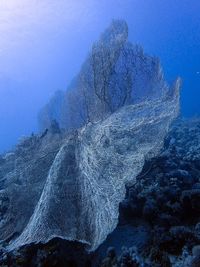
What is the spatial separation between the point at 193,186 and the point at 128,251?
6.81 feet

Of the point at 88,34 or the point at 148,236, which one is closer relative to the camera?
the point at 148,236

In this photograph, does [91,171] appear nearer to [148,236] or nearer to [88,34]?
[148,236]

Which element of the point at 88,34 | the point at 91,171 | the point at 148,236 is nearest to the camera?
the point at 148,236

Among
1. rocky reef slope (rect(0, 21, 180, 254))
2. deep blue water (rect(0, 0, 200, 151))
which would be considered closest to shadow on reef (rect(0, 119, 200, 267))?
rocky reef slope (rect(0, 21, 180, 254))

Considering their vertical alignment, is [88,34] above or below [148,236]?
above

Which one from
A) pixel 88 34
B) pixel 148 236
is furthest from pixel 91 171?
Answer: pixel 88 34

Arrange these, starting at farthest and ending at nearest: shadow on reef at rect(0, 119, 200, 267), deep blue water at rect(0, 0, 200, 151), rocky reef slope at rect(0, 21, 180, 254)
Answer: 1. deep blue water at rect(0, 0, 200, 151)
2. rocky reef slope at rect(0, 21, 180, 254)
3. shadow on reef at rect(0, 119, 200, 267)

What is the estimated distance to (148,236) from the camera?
420 centimetres

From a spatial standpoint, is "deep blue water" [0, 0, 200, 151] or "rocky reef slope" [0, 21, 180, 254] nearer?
"rocky reef slope" [0, 21, 180, 254]

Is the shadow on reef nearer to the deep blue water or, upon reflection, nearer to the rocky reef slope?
the rocky reef slope

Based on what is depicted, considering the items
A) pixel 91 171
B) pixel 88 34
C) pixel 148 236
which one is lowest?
pixel 148 236

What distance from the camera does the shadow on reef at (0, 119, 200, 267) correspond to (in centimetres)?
354

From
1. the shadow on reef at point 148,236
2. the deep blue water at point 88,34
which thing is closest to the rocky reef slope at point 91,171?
the shadow on reef at point 148,236

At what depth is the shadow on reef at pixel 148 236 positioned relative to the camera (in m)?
3.54
